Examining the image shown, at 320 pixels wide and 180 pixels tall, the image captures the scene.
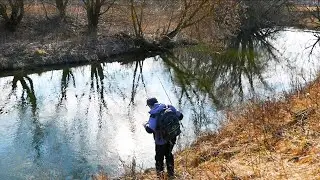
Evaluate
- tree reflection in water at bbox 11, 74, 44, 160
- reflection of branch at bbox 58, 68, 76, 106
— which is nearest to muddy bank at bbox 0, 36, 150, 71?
reflection of branch at bbox 58, 68, 76, 106

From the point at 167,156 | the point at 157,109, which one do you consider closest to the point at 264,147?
the point at 167,156

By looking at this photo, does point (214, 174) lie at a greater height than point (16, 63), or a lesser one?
lesser

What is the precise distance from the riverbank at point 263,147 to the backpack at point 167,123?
817mm

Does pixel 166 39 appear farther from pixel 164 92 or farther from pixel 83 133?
pixel 83 133

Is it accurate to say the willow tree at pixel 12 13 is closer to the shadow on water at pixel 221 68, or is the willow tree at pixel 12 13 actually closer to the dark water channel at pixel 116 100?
the dark water channel at pixel 116 100

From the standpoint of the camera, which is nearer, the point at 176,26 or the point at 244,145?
the point at 244,145

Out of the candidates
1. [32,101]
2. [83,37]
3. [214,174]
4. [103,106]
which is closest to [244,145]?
[214,174]

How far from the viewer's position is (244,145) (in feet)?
29.3

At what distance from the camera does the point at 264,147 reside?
322 inches

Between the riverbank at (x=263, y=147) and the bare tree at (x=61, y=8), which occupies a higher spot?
the bare tree at (x=61, y=8)

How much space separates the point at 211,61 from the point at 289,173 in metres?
18.8

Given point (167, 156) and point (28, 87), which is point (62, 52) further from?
point (167, 156)

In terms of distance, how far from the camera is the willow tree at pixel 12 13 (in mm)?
27256

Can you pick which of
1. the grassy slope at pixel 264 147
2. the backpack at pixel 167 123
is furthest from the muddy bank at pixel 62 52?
the backpack at pixel 167 123
